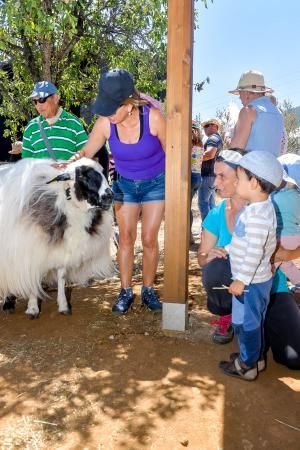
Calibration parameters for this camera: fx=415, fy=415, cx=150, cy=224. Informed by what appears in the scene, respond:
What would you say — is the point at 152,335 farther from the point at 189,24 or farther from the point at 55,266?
the point at 189,24

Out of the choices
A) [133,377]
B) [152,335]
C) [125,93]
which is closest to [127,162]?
[125,93]

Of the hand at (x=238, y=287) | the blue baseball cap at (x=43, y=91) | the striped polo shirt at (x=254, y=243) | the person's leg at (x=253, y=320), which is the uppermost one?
the blue baseball cap at (x=43, y=91)

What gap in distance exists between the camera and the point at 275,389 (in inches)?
96.7

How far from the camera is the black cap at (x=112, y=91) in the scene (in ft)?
9.59

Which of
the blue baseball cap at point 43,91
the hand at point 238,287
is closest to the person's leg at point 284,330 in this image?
the hand at point 238,287

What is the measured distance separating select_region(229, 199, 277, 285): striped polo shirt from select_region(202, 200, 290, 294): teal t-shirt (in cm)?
49

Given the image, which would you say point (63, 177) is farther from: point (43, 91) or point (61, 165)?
point (43, 91)

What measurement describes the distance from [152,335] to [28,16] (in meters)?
3.07

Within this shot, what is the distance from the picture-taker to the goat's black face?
340cm

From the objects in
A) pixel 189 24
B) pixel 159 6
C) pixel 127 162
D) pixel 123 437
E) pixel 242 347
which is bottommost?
pixel 123 437

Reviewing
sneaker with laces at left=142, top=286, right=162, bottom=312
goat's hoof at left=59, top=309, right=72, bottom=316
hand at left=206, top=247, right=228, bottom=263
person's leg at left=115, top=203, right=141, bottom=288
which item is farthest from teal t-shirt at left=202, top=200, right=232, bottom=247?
goat's hoof at left=59, top=309, right=72, bottom=316

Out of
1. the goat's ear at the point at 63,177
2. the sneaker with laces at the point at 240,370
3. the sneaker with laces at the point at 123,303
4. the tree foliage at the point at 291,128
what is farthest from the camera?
the tree foliage at the point at 291,128

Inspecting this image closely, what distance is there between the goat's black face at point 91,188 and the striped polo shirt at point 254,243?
1.32 meters

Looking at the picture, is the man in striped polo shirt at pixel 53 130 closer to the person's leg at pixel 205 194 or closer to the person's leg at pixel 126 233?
the person's leg at pixel 126 233
